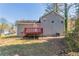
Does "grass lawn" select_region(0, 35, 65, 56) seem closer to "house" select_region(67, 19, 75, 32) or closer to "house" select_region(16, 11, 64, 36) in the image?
"house" select_region(16, 11, 64, 36)

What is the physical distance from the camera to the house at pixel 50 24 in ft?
8.77

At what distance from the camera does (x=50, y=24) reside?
8.86 feet

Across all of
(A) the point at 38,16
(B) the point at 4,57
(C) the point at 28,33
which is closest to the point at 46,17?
(A) the point at 38,16

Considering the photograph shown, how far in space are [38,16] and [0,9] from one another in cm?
39

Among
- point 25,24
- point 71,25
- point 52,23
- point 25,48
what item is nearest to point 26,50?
point 25,48

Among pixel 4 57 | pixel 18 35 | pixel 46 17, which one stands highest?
pixel 46 17

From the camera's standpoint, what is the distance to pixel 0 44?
2.67 meters

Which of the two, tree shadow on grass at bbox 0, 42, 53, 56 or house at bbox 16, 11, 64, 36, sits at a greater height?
house at bbox 16, 11, 64, 36

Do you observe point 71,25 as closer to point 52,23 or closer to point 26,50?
point 52,23

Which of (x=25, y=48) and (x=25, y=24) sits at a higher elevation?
(x=25, y=24)

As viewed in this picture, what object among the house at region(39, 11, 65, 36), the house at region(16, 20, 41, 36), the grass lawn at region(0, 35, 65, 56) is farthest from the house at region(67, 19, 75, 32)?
the house at region(16, 20, 41, 36)

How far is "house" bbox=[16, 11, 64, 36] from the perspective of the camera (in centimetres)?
267

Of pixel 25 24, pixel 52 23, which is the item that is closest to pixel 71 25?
pixel 52 23

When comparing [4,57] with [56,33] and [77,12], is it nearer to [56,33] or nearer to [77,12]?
[56,33]
